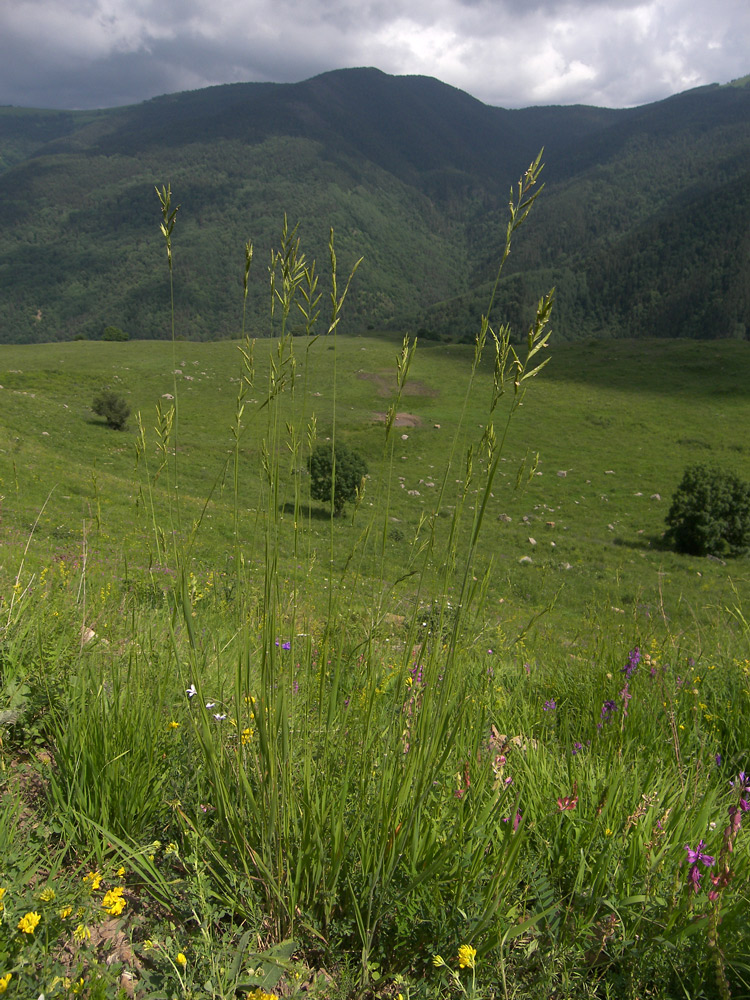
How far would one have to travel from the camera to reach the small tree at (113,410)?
2600 centimetres

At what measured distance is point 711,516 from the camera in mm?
19656

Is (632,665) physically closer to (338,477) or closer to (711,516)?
(338,477)

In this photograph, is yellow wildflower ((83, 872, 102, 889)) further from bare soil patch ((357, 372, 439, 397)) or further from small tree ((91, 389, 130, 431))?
bare soil patch ((357, 372, 439, 397))

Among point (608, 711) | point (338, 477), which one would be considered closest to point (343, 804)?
point (608, 711)

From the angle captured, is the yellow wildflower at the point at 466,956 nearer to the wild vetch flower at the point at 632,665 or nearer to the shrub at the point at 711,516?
the wild vetch flower at the point at 632,665

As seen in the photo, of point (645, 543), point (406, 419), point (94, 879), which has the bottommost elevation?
point (645, 543)

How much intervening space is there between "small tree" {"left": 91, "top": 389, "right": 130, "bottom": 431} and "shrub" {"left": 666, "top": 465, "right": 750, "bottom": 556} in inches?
903

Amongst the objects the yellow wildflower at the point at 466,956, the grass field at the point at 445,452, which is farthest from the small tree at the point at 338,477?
the yellow wildflower at the point at 466,956

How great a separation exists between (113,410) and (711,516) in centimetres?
2432

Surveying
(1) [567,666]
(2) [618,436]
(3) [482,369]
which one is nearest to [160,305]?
(3) [482,369]

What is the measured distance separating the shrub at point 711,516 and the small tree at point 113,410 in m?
22.9

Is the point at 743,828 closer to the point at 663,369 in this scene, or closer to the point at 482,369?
the point at 482,369

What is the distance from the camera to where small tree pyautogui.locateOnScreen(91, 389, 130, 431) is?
2600 cm

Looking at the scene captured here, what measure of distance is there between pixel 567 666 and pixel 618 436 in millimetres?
31530
